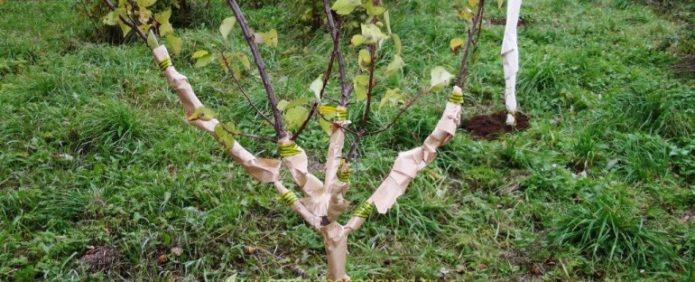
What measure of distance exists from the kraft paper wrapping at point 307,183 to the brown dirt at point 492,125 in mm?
2362

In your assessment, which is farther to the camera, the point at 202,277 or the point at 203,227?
the point at 203,227

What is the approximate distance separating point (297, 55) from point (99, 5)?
211cm

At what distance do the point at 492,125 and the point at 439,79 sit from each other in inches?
103

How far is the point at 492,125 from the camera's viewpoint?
4.19 metres

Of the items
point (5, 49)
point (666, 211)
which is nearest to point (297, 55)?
point (5, 49)

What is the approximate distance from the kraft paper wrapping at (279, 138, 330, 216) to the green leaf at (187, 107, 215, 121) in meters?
0.23

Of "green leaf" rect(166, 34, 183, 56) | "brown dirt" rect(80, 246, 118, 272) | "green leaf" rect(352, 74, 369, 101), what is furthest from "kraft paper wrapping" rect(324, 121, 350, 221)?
"brown dirt" rect(80, 246, 118, 272)

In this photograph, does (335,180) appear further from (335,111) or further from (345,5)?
(345,5)

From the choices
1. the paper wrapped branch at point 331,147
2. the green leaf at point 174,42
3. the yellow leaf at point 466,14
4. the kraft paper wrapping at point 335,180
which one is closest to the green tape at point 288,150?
the paper wrapped branch at point 331,147

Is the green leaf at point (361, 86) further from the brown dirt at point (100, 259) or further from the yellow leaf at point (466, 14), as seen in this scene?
the brown dirt at point (100, 259)

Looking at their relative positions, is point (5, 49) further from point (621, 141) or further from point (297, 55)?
point (621, 141)

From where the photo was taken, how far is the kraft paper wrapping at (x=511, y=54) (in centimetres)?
385

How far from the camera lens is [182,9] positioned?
661 centimetres

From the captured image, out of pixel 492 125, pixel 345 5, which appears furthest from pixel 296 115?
pixel 492 125
